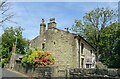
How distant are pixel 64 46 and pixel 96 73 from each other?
13.4 m

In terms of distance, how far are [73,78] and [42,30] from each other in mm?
15525

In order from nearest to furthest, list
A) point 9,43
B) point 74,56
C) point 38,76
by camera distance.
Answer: point 38,76 → point 74,56 → point 9,43

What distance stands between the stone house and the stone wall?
9423 millimetres

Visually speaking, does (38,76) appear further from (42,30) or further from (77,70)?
(42,30)

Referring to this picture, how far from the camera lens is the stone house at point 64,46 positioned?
117 ft

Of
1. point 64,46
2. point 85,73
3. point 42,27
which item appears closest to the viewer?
point 85,73

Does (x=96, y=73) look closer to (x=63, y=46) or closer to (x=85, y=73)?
(x=85, y=73)

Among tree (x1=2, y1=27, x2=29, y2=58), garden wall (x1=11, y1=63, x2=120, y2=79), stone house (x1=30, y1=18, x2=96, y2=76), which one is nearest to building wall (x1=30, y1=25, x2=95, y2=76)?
stone house (x1=30, y1=18, x2=96, y2=76)

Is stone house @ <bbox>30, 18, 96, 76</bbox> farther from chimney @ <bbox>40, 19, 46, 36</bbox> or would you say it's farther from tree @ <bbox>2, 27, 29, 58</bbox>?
tree @ <bbox>2, 27, 29, 58</bbox>

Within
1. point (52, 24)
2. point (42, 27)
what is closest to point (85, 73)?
point (52, 24)

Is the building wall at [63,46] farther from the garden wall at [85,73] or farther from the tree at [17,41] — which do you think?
the tree at [17,41]

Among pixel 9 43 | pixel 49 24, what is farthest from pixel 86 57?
pixel 9 43

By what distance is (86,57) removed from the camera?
39.3 meters

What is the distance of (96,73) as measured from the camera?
23562 millimetres
